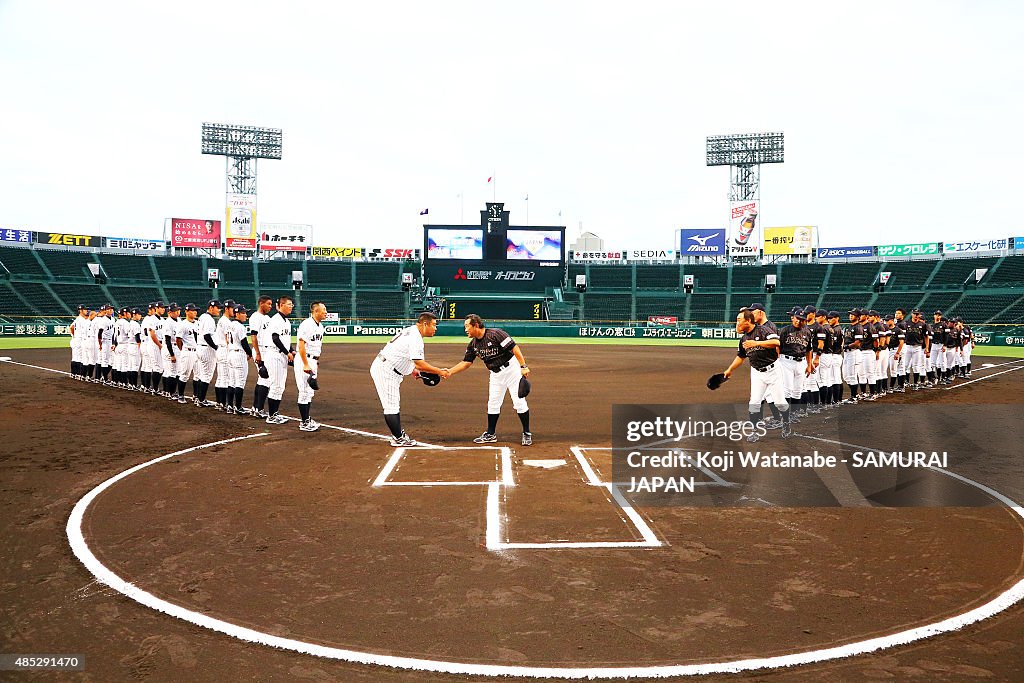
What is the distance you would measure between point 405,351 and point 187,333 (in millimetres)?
8574

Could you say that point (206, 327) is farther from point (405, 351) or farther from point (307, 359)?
point (405, 351)

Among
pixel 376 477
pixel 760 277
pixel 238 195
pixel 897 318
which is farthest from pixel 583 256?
pixel 376 477

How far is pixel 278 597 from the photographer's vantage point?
454 centimetres

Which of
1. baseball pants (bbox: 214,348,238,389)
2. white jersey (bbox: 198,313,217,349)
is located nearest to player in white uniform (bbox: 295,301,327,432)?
baseball pants (bbox: 214,348,238,389)

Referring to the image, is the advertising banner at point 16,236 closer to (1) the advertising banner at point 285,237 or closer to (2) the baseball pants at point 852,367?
(1) the advertising banner at point 285,237

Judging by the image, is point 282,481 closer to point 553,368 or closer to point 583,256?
point 553,368

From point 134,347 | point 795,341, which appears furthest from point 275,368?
point 795,341

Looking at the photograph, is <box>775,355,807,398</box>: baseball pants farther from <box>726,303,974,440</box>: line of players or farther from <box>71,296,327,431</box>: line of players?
<box>71,296,327,431</box>: line of players

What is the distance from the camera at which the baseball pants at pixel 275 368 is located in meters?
11.9

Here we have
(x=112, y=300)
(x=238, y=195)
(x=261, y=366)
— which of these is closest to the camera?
(x=261, y=366)

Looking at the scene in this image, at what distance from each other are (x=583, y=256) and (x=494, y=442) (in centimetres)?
5889

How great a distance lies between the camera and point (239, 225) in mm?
64188

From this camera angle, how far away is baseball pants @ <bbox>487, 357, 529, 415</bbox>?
32.9 ft

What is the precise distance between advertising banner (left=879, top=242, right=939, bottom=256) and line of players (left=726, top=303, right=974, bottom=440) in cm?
4612
